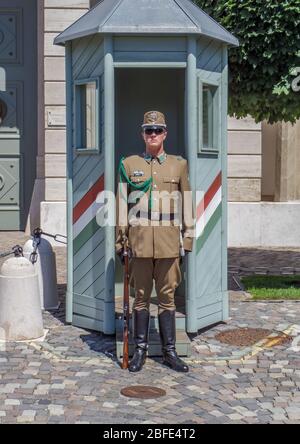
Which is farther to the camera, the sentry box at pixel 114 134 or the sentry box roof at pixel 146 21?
the sentry box at pixel 114 134

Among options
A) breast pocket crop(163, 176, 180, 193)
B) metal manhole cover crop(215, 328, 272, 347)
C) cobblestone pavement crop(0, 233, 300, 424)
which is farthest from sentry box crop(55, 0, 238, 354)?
breast pocket crop(163, 176, 180, 193)

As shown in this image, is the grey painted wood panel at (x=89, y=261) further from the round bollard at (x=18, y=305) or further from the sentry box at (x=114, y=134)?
the round bollard at (x=18, y=305)

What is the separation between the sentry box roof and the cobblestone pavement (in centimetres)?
281

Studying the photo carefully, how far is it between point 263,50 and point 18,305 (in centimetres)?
377

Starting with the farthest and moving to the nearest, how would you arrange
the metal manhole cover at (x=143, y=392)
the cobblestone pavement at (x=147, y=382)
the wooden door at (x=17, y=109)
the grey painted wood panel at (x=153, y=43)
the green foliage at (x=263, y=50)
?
1. the wooden door at (x=17, y=109)
2. the green foliage at (x=263, y=50)
3. the grey painted wood panel at (x=153, y=43)
4. the metal manhole cover at (x=143, y=392)
5. the cobblestone pavement at (x=147, y=382)

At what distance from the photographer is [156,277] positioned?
6.11 meters

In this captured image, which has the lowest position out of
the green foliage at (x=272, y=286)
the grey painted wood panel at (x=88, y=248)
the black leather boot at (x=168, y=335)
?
the green foliage at (x=272, y=286)

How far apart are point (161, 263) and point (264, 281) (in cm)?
418

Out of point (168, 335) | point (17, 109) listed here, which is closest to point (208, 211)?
point (168, 335)

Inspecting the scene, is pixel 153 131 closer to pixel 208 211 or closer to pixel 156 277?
pixel 156 277

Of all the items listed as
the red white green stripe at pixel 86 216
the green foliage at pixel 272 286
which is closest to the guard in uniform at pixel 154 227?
the red white green stripe at pixel 86 216

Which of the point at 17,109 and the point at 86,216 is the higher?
the point at 17,109

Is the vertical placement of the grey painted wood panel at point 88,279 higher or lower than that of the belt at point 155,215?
lower

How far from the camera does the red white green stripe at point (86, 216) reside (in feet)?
22.8
